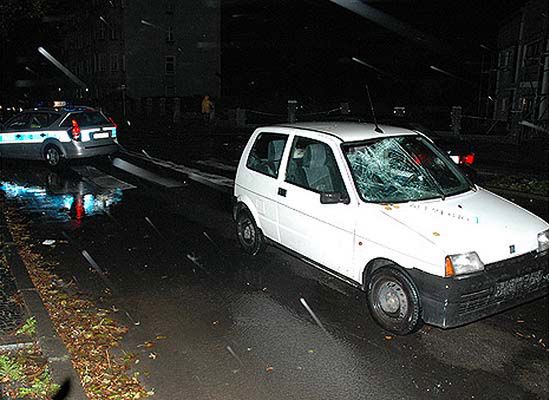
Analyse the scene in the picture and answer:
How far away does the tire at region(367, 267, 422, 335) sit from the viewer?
15.7ft

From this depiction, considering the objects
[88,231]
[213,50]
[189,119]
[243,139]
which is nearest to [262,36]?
[213,50]

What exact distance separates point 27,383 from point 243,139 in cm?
2085

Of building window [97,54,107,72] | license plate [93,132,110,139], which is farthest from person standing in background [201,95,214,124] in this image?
building window [97,54,107,72]

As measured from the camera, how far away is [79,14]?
5994 centimetres

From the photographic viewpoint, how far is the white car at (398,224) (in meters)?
4.61

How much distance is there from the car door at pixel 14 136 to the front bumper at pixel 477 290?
13.5 metres

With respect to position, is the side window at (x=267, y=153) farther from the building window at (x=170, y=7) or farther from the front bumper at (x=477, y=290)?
the building window at (x=170, y=7)

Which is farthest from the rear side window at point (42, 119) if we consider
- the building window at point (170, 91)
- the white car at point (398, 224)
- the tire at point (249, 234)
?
the building window at point (170, 91)

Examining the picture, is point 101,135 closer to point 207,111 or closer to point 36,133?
point 36,133

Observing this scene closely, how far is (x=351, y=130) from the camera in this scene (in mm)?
6211

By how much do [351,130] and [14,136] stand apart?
12.2m

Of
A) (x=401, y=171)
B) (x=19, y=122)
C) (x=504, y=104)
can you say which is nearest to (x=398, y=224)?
(x=401, y=171)

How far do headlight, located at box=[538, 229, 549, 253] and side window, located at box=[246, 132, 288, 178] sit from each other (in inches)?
117

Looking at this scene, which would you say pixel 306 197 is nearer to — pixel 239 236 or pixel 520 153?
pixel 239 236
